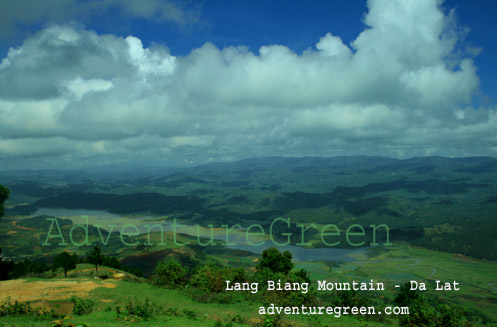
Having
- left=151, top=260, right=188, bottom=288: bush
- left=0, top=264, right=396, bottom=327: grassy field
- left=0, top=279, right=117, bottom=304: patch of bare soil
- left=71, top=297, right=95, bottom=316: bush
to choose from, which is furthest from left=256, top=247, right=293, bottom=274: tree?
left=71, top=297, right=95, bottom=316: bush

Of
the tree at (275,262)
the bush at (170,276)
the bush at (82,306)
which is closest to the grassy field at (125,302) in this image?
the bush at (82,306)

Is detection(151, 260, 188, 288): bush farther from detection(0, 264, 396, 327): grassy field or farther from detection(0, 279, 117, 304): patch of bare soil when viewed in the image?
detection(0, 279, 117, 304): patch of bare soil

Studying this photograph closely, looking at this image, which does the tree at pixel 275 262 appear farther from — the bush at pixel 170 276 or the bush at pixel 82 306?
the bush at pixel 82 306

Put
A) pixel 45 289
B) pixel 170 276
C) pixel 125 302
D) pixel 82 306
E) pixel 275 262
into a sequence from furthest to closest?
pixel 275 262 → pixel 170 276 → pixel 45 289 → pixel 125 302 → pixel 82 306

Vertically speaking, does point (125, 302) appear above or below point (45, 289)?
below

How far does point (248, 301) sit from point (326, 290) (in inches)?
6388

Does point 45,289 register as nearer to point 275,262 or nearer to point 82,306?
point 82,306

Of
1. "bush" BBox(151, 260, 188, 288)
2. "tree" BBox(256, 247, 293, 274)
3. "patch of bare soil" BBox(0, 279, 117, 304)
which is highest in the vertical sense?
"patch of bare soil" BBox(0, 279, 117, 304)

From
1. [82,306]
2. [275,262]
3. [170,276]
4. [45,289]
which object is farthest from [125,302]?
[275,262]

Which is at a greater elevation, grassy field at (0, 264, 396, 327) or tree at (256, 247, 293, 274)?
grassy field at (0, 264, 396, 327)

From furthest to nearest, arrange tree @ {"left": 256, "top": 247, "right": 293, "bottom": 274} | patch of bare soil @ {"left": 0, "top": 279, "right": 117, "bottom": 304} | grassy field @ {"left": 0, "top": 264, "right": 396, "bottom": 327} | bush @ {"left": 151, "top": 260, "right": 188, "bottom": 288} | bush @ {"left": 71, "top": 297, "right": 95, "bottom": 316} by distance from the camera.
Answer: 1. tree @ {"left": 256, "top": 247, "right": 293, "bottom": 274}
2. bush @ {"left": 151, "top": 260, "right": 188, "bottom": 288}
3. patch of bare soil @ {"left": 0, "top": 279, "right": 117, "bottom": 304}
4. bush @ {"left": 71, "top": 297, "right": 95, "bottom": 316}
5. grassy field @ {"left": 0, "top": 264, "right": 396, "bottom": 327}

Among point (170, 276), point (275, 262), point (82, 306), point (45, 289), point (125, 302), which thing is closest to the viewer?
point (82, 306)

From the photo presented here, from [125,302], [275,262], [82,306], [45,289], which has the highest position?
[82,306]

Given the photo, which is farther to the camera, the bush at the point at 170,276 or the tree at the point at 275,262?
the tree at the point at 275,262
